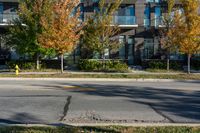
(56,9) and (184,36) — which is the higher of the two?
(56,9)

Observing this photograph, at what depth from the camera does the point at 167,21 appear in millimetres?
33875

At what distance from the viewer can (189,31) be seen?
94.3 feet

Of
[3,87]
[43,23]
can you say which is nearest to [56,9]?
[43,23]

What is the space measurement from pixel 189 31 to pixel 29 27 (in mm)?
12012

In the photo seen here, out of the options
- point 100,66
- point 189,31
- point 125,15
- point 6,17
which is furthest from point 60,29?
point 125,15

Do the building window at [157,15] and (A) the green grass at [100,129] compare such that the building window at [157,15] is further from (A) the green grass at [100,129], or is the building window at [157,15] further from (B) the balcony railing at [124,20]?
(A) the green grass at [100,129]

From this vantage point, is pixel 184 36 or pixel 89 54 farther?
pixel 89 54

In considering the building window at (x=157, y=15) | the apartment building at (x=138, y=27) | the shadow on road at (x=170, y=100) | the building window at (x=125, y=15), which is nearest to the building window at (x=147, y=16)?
the apartment building at (x=138, y=27)

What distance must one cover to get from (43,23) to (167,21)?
11.2 m

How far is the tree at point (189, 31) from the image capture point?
28.6m

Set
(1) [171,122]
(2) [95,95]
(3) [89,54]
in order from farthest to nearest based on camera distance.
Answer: (3) [89,54]
(2) [95,95]
(1) [171,122]

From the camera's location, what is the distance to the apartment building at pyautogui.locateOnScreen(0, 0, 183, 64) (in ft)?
131

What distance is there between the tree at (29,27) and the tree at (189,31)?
9.85 m

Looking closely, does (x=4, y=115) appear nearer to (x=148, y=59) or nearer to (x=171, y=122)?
(x=171, y=122)
